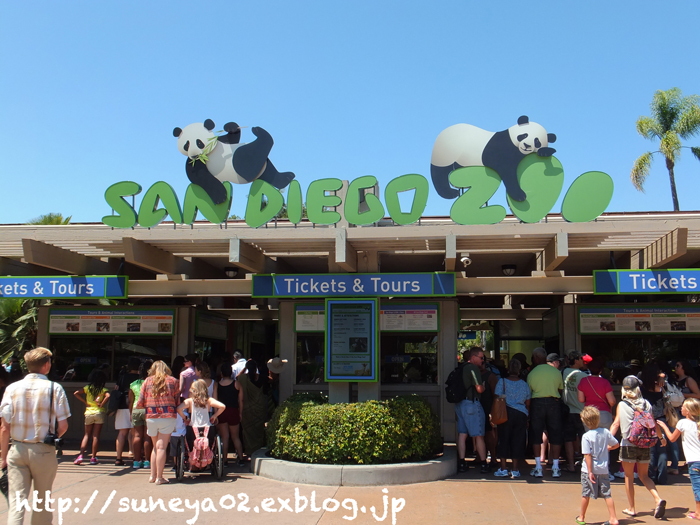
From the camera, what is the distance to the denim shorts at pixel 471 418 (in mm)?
8633

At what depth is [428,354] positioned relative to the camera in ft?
36.2

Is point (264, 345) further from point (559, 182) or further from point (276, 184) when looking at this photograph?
point (559, 182)

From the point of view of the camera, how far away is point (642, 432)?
6.58 m

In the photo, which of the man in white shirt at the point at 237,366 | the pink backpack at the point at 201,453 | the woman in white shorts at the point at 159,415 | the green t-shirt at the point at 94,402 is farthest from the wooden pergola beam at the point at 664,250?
the green t-shirt at the point at 94,402

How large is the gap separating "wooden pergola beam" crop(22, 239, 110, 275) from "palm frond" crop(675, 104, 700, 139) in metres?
30.1

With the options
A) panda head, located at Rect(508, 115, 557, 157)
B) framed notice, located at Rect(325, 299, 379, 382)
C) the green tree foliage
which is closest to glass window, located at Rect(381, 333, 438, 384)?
framed notice, located at Rect(325, 299, 379, 382)

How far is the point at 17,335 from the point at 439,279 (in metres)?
11.6

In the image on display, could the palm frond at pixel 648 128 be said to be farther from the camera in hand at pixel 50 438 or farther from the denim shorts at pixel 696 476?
the camera in hand at pixel 50 438

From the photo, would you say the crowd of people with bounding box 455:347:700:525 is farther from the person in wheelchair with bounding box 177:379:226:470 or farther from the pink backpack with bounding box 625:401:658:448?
the person in wheelchair with bounding box 177:379:226:470

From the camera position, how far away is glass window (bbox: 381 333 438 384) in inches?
434

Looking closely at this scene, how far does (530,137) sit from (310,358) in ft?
17.5

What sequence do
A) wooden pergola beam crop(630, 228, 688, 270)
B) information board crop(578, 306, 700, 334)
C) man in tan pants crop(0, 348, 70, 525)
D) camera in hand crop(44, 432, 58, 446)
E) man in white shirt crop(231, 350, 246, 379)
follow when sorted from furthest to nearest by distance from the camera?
information board crop(578, 306, 700, 334), man in white shirt crop(231, 350, 246, 379), wooden pergola beam crop(630, 228, 688, 270), camera in hand crop(44, 432, 58, 446), man in tan pants crop(0, 348, 70, 525)

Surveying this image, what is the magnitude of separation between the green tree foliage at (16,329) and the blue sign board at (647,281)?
1326cm

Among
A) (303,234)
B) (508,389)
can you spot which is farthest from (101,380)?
(508,389)
